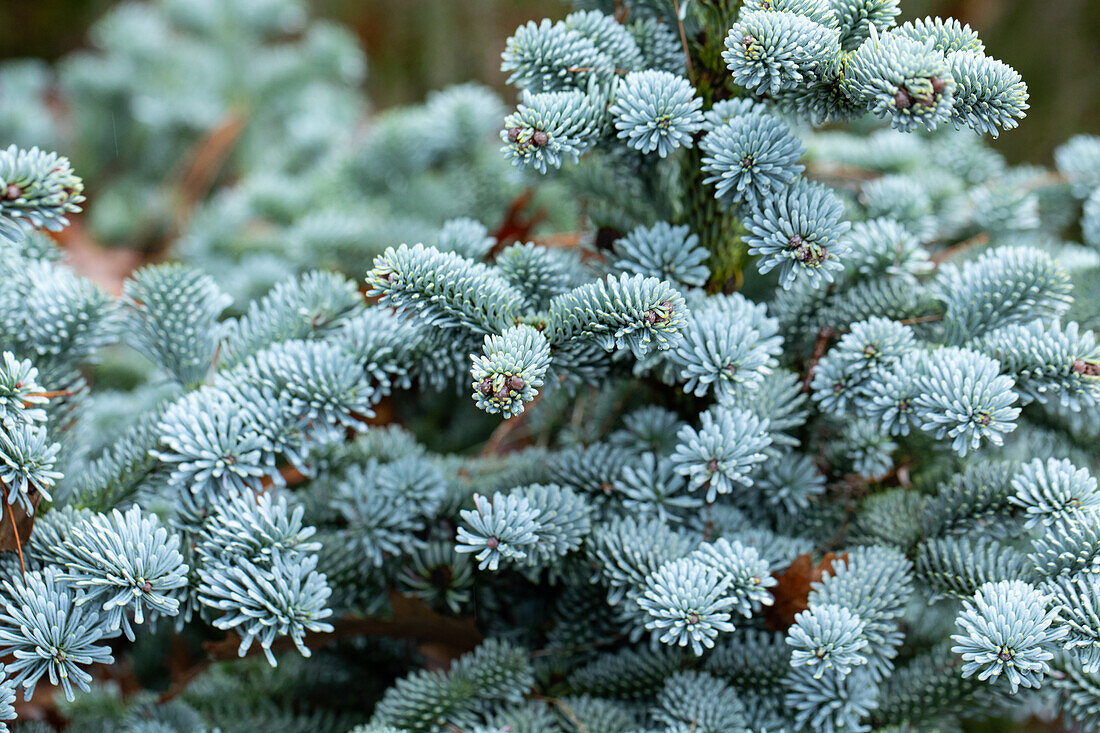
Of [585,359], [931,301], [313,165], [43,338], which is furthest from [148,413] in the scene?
[313,165]

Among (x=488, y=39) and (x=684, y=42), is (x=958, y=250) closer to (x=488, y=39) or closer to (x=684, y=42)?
(x=684, y=42)

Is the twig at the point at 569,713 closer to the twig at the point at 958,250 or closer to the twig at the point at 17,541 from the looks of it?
the twig at the point at 17,541

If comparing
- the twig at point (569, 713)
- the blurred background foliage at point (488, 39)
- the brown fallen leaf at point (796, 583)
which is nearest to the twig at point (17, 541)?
the twig at point (569, 713)

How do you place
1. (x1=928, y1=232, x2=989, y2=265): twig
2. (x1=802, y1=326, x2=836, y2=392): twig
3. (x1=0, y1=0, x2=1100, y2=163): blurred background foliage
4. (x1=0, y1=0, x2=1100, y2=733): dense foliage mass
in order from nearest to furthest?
(x1=0, y1=0, x2=1100, y2=733): dense foliage mass, (x1=802, y1=326, x2=836, y2=392): twig, (x1=928, y1=232, x2=989, y2=265): twig, (x1=0, y1=0, x2=1100, y2=163): blurred background foliage

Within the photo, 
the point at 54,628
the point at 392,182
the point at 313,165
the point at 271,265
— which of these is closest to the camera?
the point at 54,628

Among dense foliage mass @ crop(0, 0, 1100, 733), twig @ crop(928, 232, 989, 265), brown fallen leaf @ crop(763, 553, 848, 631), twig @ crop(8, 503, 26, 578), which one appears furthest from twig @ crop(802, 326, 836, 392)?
twig @ crop(8, 503, 26, 578)

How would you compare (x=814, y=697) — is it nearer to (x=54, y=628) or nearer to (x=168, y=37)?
(x=54, y=628)

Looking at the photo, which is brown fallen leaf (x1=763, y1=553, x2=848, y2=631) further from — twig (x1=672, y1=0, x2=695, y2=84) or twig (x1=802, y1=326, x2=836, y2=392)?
twig (x1=672, y1=0, x2=695, y2=84)
